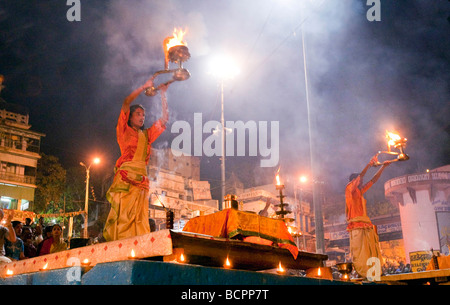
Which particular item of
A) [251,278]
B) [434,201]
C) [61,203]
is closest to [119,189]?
[251,278]

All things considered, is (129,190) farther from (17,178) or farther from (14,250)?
(17,178)

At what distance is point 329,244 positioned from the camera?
49.1 m

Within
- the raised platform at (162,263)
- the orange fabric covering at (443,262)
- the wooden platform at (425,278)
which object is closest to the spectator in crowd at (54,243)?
the raised platform at (162,263)

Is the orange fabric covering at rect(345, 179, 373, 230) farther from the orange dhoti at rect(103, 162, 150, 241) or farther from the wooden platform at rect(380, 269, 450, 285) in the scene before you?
the orange dhoti at rect(103, 162, 150, 241)

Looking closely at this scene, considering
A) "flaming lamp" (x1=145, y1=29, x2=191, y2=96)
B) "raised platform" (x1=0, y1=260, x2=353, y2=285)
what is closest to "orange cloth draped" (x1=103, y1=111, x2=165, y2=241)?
"flaming lamp" (x1=145, y1=29, x2=191, y2=96)

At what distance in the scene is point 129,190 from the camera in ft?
17.0

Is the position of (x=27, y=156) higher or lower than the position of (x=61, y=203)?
higher

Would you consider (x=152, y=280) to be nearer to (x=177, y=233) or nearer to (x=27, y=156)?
(x=177, y=233)

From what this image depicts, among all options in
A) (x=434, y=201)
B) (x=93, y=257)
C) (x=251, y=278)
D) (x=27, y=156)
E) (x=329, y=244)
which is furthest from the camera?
(x=329, y=244)

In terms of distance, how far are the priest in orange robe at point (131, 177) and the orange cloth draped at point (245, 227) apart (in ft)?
3.31

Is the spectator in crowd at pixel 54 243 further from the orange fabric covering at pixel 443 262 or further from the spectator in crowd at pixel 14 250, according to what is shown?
→ the orange fabric covering at pixel 443 262

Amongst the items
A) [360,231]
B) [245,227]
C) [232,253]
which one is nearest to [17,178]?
[360,231]

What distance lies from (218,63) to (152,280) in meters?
18.3

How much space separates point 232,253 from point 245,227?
0.67 metres
